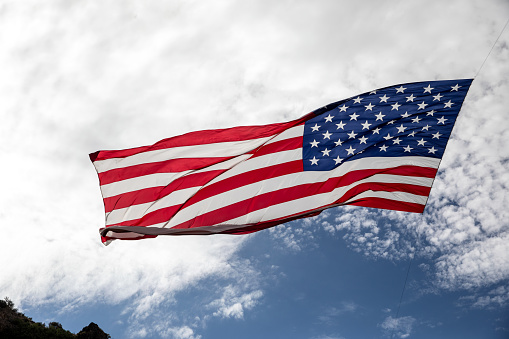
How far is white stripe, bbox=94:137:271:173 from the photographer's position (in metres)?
11.2

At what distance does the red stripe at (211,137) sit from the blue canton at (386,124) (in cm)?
94

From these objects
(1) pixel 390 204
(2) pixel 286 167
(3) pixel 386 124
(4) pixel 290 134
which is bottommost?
(1) pixel 390 204

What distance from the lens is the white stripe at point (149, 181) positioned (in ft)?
35.9

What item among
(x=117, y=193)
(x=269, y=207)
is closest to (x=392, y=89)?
(x=269, y=207)

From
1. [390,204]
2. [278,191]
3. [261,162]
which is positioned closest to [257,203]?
[278,191]

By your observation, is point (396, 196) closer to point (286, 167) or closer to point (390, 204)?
point (390, 204)

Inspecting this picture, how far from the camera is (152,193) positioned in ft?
35.7

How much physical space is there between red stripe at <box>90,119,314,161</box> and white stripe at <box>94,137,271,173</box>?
110mm

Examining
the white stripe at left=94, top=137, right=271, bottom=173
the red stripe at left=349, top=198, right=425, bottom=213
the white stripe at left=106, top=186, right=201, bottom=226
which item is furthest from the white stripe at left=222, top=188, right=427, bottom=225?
the white stripe at left=94, top=137, right=271, bottom=173

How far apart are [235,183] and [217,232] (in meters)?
1.49

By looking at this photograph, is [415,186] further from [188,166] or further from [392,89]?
[188,166]

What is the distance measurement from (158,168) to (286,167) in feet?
12.1

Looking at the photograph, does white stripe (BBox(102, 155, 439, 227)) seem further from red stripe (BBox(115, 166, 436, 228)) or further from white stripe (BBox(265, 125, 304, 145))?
white stripe (BBox(265, 125, 304, 145))

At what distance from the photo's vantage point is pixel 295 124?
1134cm
